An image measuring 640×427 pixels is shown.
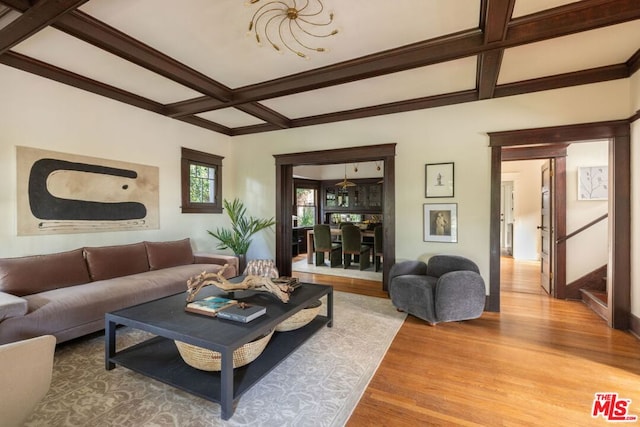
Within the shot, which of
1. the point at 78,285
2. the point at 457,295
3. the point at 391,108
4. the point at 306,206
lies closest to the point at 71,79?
the point at 78,285

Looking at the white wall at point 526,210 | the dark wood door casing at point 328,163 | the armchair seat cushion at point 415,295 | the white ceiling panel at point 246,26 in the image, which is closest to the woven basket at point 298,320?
the armchair seat cushion at point 415,295

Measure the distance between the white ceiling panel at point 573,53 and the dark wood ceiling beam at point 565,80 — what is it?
0.26 ft

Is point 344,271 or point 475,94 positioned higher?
point 475,94

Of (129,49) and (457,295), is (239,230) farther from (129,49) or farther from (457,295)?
(457,295)

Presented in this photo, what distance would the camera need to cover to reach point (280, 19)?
91.7 inches

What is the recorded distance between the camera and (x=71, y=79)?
10.4 feet

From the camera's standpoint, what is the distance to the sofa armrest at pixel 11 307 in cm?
206

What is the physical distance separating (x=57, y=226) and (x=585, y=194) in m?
6.74

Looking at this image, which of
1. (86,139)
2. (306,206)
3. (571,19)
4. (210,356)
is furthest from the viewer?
(306,206)

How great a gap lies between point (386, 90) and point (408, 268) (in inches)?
91.2

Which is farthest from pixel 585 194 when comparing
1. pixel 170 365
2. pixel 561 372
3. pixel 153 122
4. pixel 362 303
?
pixel 153 122

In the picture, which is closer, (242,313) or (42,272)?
(242,313)

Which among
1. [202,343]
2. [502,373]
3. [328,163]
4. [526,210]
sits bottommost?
[502,373]

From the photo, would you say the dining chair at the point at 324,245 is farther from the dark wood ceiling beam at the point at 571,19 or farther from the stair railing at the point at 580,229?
the dark wood ceiling beam at the point at 571,19
